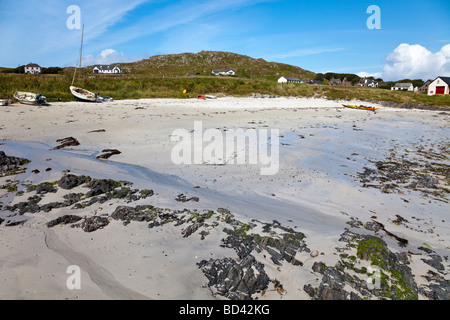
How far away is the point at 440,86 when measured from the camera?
212 ft

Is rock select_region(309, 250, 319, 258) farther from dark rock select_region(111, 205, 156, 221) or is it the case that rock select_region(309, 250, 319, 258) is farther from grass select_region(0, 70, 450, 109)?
grass select_region(0, 70, 450, 109)

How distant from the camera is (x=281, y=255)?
432cm

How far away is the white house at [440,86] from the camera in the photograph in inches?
2481

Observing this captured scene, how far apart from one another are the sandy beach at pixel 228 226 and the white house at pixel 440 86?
228 feet

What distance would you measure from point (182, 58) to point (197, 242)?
128346 mm

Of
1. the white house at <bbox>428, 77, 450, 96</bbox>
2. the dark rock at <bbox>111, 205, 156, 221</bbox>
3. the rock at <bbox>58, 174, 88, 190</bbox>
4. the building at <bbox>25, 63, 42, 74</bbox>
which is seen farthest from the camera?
the building at <bbox>25, 63, 42, 74</bbox>

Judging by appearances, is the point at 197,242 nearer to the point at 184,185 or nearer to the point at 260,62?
the point at 184,185

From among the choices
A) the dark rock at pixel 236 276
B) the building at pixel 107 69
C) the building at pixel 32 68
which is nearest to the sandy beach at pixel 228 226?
the dark rock at pixel 236 276

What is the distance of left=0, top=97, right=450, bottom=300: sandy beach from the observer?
369cm

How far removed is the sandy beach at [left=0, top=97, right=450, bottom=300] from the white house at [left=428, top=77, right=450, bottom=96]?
69.5 metres

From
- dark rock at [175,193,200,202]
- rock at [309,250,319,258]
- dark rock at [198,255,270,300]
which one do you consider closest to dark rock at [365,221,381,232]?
rock at [309,250,319,258]

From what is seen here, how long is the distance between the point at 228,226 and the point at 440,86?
81.1 meters

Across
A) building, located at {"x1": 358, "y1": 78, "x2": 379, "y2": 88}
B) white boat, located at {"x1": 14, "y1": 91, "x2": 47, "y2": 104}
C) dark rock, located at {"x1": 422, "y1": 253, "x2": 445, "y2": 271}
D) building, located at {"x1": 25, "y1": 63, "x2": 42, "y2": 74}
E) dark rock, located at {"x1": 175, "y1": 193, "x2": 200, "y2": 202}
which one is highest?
building, located at {"x1": 25, "y1": 63, "x2": 42, "y2": 74}
